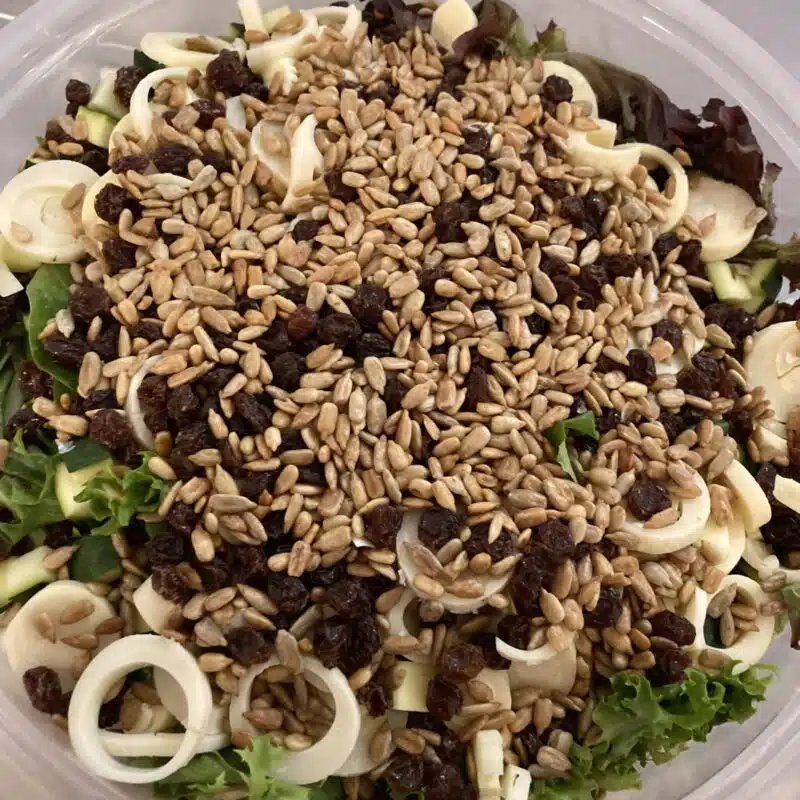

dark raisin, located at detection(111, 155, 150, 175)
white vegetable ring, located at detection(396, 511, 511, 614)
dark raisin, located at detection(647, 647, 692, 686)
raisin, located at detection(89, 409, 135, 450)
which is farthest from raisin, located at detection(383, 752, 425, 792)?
dark raisin, located at detection(111, 155, 150, 175)

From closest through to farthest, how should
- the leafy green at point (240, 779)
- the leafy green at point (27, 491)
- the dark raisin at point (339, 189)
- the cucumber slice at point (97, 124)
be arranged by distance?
the leafy green at point (240, 779), the leafy green at point (27, 491), the dark raisin at point (339, 189), the cucumber slice at point (97, 124)

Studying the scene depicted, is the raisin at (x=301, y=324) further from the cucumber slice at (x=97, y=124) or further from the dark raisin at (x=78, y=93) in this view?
the dark raisin at (x=78, y=93)

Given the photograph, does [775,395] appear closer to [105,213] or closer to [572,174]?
[572,174]

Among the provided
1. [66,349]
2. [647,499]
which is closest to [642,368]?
[647,499]

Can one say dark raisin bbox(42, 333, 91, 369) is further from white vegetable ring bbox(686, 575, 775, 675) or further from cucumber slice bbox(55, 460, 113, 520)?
white vegetable ring bbox(686, 575, 775, 675)

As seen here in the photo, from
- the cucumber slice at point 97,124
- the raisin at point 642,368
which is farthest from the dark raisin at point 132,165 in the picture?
the raisin at point 642,368
